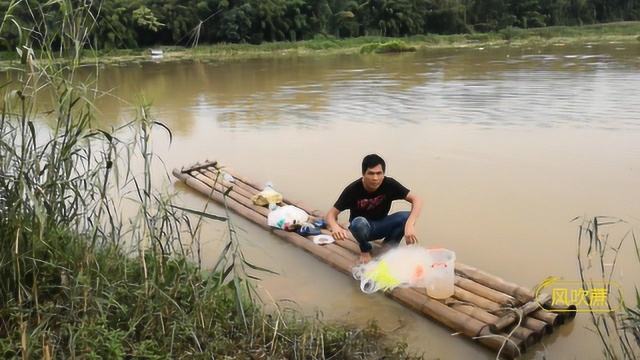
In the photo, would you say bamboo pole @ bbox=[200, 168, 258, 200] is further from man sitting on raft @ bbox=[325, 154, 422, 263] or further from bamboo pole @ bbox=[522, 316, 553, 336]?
bamboo pole @ bbox=[522, 316, 553, 336]

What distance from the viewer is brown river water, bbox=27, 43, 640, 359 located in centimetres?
317

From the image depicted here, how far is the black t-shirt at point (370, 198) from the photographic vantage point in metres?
3.36

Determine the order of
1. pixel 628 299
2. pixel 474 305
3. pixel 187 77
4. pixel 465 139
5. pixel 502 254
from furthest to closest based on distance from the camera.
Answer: pixel 187 77, pixel 465 139, pixel 502 254, pixel 628 299, pixel 474 305

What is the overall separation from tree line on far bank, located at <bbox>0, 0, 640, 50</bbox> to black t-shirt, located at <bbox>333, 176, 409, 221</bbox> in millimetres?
15379

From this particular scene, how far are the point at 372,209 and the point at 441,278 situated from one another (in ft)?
2.53

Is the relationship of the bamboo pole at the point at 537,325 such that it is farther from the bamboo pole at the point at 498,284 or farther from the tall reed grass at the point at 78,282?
the tall reed grass at the point at 78,282

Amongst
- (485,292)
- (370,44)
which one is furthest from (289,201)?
(370,44)

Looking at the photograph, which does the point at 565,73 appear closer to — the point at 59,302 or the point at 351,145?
the point at 351,145

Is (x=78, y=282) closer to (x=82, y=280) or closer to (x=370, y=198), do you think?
(x=82, y=280)

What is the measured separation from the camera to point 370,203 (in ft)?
11.2

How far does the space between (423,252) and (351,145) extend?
375 cm

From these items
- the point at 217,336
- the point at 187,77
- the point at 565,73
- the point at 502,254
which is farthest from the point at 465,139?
the point at 187,77

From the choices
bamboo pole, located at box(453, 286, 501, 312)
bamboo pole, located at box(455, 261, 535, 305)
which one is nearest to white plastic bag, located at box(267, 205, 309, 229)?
bamboo pole, located at box(455, 261, 535, 305)

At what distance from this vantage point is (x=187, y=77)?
599 inches
